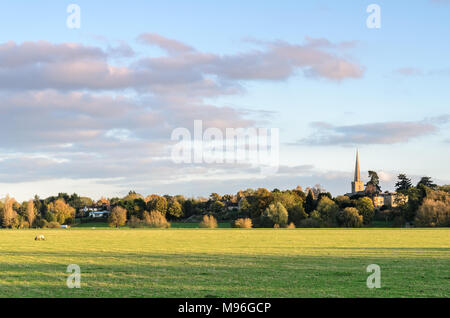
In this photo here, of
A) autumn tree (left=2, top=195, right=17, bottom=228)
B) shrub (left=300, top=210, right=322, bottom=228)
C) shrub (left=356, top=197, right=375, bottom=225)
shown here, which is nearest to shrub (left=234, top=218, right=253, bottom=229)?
shrub (left=300, top=210, right=322, bottom=228)

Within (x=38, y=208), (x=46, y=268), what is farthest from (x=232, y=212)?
(x=46, y=268)

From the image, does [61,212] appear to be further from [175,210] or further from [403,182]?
[403,182]

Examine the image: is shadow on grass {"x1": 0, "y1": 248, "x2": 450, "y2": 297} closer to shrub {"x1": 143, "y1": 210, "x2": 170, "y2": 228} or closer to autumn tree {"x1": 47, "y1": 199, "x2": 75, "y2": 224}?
shrub {"x1": 143, "y1": 210, "x2": 170, "y2": 228}

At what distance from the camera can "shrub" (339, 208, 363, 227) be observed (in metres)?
116

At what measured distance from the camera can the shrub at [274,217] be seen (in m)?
116

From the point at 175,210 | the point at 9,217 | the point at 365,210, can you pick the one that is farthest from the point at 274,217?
the point at 9,217

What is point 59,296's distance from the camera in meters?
15.5

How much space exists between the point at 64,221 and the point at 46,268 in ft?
448

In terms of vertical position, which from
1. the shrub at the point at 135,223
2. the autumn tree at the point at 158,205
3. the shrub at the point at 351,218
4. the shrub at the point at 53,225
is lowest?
the shrub at the point at 53,225

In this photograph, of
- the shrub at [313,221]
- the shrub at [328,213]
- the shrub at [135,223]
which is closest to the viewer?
the shrub at [313,221]

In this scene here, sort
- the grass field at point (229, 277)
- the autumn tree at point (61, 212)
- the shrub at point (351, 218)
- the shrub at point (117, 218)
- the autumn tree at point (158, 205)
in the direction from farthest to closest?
the autumn tree at point (61, 212) → the autumn tree at point (158, 205) → the shrub at point (117, 218) → the shrub at point (351, 218) → the grass field at point (229, 277)

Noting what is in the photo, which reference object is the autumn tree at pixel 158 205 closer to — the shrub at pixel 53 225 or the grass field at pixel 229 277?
the shrub at pixel 53 225

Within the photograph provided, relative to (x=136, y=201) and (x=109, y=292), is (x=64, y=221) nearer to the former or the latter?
(x=136, y=201)

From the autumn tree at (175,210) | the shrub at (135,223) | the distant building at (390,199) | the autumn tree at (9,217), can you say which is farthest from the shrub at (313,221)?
the autumn tree at (9,217)
